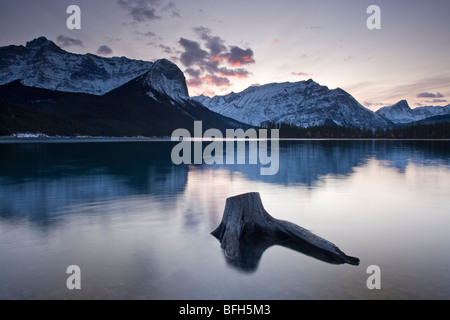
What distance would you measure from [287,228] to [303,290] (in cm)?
384

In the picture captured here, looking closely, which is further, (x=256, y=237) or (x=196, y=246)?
(x=256, y=237)

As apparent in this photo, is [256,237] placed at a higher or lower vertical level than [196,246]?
higher

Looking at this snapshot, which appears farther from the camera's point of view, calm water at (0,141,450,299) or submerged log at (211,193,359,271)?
submerged log at (211,193,359,271)

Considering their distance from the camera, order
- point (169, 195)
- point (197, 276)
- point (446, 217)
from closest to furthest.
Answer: point (197, 276) → point (446, 217) → point (169, 195)

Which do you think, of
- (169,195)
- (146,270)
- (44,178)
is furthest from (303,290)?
(44,178)

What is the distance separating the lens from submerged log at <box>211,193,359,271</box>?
32.4ft

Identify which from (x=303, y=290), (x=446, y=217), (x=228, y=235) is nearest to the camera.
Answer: (x=303, y=290)

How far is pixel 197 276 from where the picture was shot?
8.69 metres

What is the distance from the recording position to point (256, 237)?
1187cm

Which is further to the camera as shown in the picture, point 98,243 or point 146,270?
point 98,243

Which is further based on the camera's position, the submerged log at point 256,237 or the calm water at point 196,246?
the submerged log at point 256,237

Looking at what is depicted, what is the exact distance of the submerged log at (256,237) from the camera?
989 centimetres
